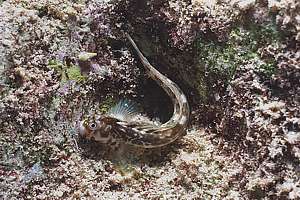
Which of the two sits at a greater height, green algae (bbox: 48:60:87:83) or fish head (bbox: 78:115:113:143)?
green algae (bbox: 48:60:87:83)

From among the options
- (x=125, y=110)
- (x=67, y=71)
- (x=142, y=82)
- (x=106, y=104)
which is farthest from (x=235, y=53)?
(x=67, y=71)

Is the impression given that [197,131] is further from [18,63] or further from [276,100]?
[18,63]

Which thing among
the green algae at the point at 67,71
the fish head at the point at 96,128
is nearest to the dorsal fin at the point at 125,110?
the fish head at the point at 96,128

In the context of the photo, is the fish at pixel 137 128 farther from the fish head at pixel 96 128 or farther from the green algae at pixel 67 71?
the green algae at pixel 67 71

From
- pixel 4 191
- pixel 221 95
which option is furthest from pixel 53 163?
pixel 221 95

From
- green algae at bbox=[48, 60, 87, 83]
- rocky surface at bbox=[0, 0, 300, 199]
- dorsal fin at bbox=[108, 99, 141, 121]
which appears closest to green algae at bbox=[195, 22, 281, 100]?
rocky surface at bbox=[0, 0, 300, 199]

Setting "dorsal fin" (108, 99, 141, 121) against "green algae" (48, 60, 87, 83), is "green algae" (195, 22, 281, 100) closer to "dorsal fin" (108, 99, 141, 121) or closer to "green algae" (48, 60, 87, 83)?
"dorsal fin" (108, 99, 141, 121)

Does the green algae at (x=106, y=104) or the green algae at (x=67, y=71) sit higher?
the green algae at (x=67, y=71)
